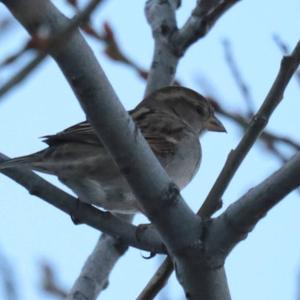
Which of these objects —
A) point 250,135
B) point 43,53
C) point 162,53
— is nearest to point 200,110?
point 162,53

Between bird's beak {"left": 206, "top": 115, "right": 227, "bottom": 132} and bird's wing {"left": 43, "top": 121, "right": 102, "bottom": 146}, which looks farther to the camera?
bird's beak {"left": 206, "top": 115, "right": 227, "bottom": 132}

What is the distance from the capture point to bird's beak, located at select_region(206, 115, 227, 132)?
5.52m

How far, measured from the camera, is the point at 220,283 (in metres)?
2.26

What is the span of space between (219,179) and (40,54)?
3.57ft

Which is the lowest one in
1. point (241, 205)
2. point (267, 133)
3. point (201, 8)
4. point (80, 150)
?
point (241, 205)

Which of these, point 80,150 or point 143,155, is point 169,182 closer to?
point 143,155

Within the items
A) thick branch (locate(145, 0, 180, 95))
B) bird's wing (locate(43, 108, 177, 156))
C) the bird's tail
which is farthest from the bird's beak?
the bird's tail

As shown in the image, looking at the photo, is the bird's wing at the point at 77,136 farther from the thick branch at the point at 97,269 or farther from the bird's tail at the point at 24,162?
the thick branch at the point at 97,269

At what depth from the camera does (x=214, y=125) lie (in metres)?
5.56

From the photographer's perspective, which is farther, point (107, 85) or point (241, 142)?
point (241, 142)

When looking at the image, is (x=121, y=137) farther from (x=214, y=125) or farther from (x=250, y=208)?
(x=214, y=125)

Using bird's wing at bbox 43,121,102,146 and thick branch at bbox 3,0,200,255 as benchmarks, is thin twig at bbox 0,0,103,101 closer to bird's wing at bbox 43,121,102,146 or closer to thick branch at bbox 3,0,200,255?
thick branch at bbox 3,0,200,255

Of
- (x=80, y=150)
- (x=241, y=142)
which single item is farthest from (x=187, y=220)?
(x=80, y=150)

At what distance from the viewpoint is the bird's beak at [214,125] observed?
5.52 meters
